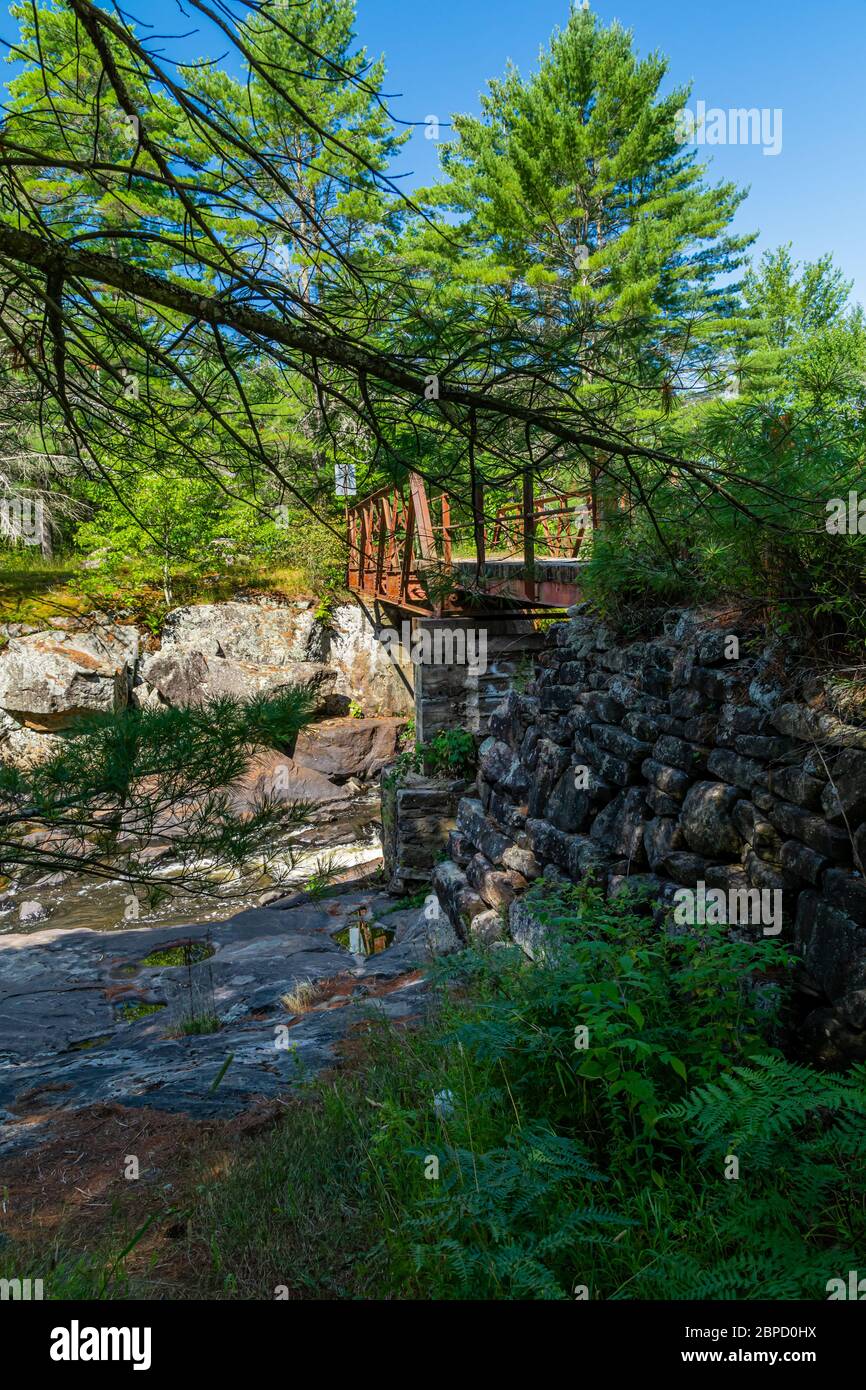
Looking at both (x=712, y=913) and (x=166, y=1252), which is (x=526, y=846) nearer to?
(x=712, y=913)

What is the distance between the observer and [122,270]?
7.22ft

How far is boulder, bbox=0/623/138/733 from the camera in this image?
46.8 feet

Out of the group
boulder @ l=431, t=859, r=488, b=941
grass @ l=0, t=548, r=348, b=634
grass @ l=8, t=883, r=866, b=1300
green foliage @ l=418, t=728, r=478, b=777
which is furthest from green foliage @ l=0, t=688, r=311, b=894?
grass @ l=0, t=548, r=348, b=634

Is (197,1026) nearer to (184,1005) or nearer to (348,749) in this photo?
(184,1005)

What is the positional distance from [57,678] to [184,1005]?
10234 mm

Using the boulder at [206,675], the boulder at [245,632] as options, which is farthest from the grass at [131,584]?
the boulder at [206,675]

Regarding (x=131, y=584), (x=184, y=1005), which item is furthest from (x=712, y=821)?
(x=131, y=584)

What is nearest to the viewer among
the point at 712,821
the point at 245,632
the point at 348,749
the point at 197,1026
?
the point at 712,821

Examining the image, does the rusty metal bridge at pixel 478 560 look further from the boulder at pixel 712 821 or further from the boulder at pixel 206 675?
the boulder at pixel 206 675

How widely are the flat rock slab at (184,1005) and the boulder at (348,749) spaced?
16.9ft

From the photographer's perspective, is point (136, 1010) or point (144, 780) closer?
point (144, 780)

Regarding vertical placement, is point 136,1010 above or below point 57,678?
below

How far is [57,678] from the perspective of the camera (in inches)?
570

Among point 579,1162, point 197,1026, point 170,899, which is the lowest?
point 170,899
